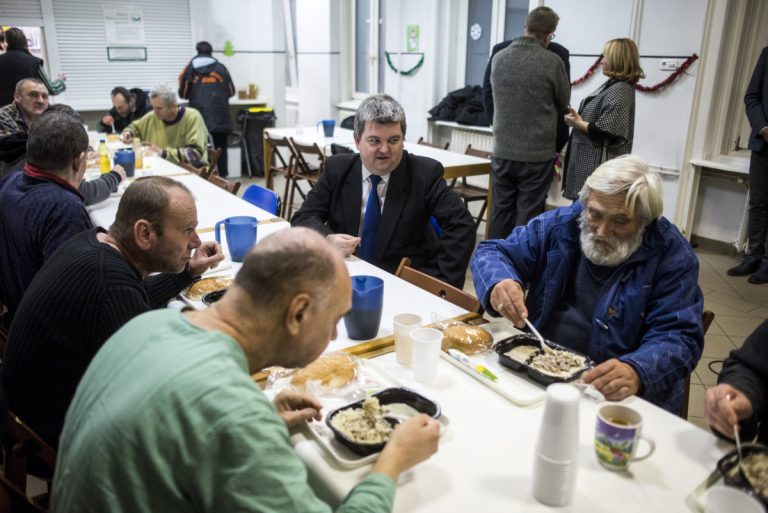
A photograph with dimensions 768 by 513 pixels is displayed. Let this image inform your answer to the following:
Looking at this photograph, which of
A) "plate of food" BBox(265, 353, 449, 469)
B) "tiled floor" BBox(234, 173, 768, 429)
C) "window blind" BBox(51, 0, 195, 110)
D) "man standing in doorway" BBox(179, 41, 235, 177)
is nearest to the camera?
"plate of food" BBox(265, 353, 449, 469)

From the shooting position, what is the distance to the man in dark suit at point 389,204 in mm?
2699

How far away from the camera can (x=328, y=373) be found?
1543mm

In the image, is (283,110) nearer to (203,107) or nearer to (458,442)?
(203,107)

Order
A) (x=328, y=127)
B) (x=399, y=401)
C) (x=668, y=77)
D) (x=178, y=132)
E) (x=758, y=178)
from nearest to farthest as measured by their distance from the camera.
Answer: (x=399, y=401), (x=758, y=178), (x=668, y=77), (x=178, y=132), (x=328, y=127)

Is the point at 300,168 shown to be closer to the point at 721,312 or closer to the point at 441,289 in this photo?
the point at 721,312

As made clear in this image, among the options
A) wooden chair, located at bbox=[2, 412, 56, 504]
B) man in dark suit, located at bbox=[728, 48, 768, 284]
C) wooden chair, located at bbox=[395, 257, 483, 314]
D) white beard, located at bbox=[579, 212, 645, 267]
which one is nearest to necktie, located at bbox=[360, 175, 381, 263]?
wooden chair, located at bbox=[395, 257, 483, 314]

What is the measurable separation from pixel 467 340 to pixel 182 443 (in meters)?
0.97

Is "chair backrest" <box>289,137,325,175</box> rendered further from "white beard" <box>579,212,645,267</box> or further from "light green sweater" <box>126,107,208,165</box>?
"white beard" <box>579,212,645,267</box>

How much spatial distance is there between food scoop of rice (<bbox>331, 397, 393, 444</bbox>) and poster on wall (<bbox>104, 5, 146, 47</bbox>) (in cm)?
806

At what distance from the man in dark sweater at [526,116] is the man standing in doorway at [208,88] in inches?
167

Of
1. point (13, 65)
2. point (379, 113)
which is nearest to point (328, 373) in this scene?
point (379, 113)

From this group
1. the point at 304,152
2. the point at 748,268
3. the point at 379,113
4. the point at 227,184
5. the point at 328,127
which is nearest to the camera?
the point at 379,113

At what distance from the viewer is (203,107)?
24.9 ft

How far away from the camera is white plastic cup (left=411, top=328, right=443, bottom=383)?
152 centimetres
